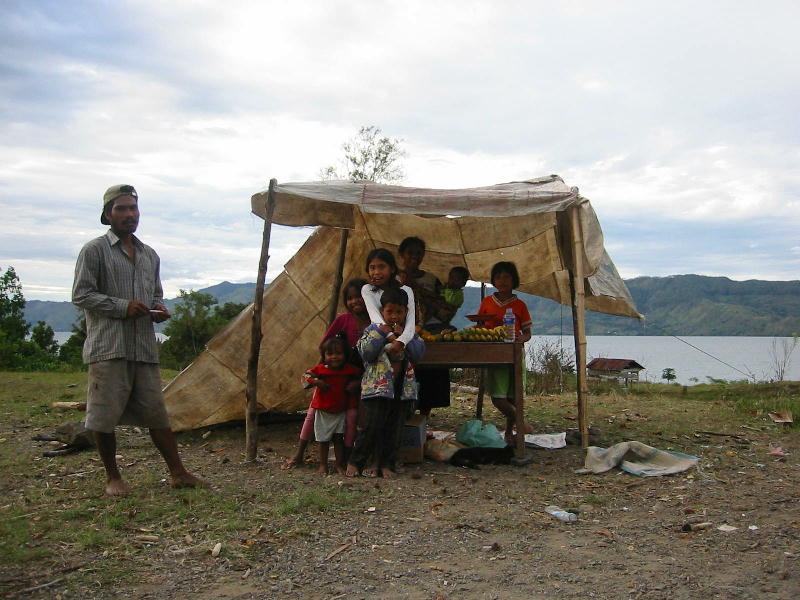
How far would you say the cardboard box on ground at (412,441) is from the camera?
5598 millimetres

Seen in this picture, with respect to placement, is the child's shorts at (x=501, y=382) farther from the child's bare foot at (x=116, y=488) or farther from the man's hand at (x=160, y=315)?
the child's bare foot at (x=116, y=488)

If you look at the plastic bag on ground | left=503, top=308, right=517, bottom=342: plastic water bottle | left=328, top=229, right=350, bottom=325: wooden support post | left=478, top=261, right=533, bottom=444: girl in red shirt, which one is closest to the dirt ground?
the plastic bag on ground

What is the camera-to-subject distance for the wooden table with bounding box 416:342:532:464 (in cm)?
552

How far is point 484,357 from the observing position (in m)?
5.60

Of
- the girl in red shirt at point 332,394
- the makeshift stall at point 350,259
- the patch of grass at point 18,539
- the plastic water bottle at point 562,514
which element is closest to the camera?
the patch of grass at point 18,539

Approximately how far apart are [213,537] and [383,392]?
1.67 m

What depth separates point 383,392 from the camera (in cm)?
496

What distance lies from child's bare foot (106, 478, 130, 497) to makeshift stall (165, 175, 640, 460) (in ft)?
4.05

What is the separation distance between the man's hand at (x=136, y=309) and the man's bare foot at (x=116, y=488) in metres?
1.07

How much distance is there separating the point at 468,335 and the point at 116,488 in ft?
9.12

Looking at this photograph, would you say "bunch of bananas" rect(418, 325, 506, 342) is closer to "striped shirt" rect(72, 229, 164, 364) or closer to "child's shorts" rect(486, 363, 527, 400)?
"child's shorts" rect(486, 363, 527, 400)

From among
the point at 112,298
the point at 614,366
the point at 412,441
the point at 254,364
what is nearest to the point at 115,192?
the point at 112,298

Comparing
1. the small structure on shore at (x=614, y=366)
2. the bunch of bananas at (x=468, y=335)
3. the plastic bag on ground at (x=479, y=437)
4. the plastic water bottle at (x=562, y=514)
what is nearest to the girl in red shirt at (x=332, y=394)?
the bunch of bananas at (x=468, y=335)

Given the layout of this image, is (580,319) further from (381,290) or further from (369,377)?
(369,377)
